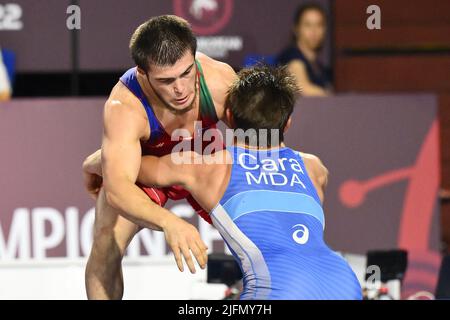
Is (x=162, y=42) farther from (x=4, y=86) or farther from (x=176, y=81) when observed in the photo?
(x=4, y=86)

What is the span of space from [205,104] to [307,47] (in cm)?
260

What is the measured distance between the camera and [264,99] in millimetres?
3580

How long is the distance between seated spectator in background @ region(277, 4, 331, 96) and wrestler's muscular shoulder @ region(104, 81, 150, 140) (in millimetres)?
2614

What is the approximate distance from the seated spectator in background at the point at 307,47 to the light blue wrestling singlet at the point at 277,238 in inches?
115

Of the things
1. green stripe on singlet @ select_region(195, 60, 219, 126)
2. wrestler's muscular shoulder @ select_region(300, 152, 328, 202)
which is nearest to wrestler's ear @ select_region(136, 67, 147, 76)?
green stripe on singlet @ select_region(195, 60, 219, 126)

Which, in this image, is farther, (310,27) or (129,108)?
(310,27)

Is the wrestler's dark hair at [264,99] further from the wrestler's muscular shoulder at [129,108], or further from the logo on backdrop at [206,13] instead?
the logo on backdrop at [206,13]

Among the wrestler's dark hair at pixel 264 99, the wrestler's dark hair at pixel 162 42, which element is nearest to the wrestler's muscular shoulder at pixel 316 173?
the wrestler's dark hair at pixel 264 99

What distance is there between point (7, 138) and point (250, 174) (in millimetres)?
2592

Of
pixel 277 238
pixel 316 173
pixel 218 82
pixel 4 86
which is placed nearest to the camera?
pixel 277 238

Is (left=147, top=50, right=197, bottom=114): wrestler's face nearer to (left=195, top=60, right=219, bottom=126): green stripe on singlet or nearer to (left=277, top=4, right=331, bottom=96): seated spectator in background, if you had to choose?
(left=195, top=60, right=219, bottom=126): green stripe on singlet

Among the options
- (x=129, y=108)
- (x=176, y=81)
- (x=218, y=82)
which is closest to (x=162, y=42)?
(x=176, y=81)
